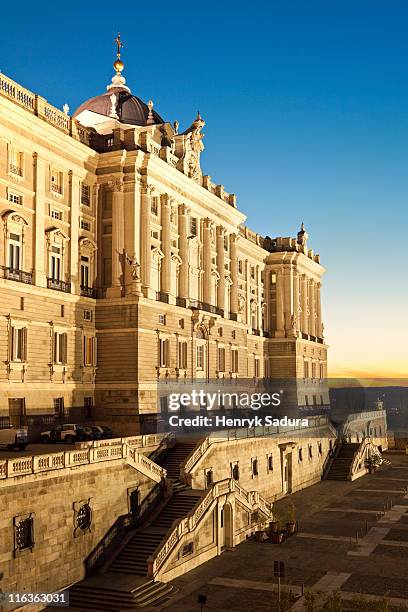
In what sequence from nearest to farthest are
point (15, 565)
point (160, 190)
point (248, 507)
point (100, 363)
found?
1. point (15, 565)
2. point (248, 507)
3. point (100, 363)
4. point (160, 190)

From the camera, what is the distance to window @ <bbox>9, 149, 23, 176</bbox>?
167 feet

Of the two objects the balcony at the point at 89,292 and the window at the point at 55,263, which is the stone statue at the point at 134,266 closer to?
the balcony at the point at 89,292

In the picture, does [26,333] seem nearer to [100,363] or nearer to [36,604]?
[100,363]

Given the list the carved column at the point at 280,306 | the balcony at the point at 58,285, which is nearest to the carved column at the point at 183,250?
the balcony at the point at 58,285

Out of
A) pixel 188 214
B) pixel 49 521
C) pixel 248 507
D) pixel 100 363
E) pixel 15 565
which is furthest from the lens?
pixel 188 214

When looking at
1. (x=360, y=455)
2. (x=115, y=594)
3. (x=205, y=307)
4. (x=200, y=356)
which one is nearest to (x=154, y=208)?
(x=205, y=307)

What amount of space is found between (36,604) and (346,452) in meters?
54.1

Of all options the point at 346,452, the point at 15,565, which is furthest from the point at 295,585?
the point at 346,452

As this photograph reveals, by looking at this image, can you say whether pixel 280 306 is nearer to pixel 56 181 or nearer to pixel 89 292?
pixel 89 292

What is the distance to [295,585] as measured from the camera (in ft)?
123

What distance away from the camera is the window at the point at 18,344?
4919 centimetres

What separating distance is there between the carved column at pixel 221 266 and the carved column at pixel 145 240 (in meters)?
16.0

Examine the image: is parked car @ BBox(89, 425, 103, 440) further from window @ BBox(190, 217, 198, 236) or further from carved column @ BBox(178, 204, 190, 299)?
window @ BBox(190, 217, 198, 236)

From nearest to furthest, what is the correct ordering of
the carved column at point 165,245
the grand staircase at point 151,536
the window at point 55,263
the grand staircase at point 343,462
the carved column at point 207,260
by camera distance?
the grand staircase at point 151,536 < the window at point 55,263 < the carved column at point 165,245 < the carved column at point 207,260 < the grand staircase at point 343,462
